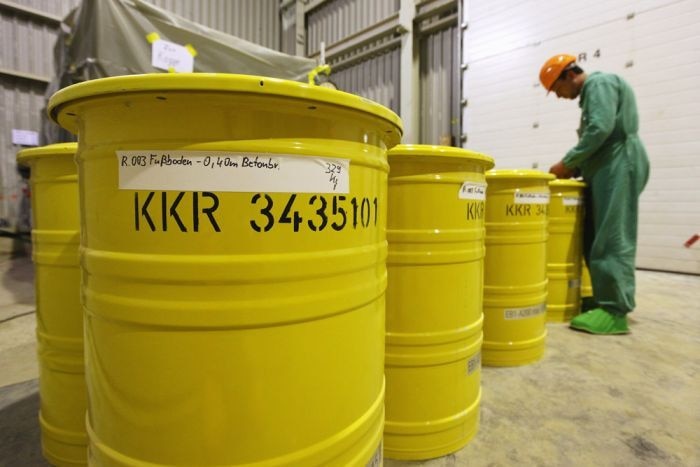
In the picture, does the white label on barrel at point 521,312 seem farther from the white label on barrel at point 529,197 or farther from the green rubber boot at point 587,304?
the green rubber boot at point 587,304

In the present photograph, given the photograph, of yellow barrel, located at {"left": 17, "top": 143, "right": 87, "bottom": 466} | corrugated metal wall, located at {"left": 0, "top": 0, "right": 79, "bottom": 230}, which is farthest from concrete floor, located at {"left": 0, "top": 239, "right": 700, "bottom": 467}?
corrugated metal wall, located at {"left": 0, "top": 0, "right": 79, "bottom": 230}

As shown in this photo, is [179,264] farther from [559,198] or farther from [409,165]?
[559,198]

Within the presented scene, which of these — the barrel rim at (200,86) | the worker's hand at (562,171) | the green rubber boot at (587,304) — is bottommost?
the green rubber boot at (587,304)

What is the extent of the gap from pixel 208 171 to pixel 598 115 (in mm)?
2719

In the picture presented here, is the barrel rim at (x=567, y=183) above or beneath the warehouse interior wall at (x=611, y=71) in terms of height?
beneath

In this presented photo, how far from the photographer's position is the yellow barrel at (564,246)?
2785 millimetres

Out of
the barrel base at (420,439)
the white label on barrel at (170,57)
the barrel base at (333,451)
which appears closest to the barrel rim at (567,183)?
the barrel base at (420,439)

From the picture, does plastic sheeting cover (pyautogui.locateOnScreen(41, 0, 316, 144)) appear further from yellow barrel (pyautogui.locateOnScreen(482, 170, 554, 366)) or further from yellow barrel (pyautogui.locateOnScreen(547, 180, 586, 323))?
yellow barrel (pyautogui.locateOnScreen(547, 180, 586, 323))

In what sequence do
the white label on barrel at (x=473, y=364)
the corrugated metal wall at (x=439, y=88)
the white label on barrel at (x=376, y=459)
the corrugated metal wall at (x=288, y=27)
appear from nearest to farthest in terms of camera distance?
the white label on barrel at (x=376, y=459) < the white label on barrel at (x=473, y=364) < the corrugated metal wall at (x=439, y=88) < the corrugated metal wall at (x=288, y=27)

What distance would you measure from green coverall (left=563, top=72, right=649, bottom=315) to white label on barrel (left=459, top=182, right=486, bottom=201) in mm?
1645

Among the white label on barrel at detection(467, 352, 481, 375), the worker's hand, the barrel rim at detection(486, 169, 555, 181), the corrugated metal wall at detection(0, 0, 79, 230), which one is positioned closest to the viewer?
the white label on barrel at detection(467, 352, 481, 375)

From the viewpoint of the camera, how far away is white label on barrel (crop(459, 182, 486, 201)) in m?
1.31

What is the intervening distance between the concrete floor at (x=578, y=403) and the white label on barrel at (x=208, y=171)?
3.77 ft

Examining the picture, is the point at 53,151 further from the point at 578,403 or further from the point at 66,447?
the point at 578,403
